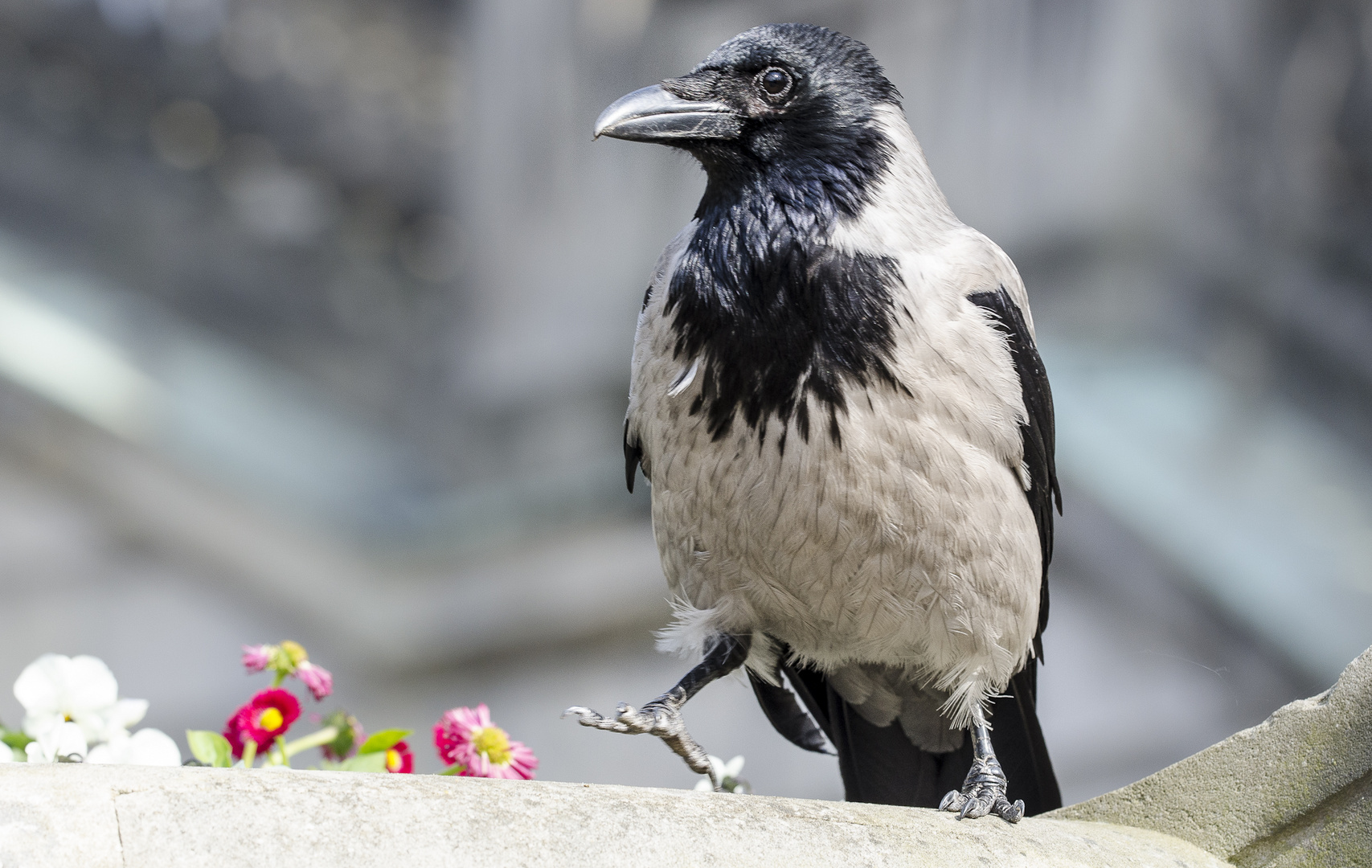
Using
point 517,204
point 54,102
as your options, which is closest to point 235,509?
point 517,204

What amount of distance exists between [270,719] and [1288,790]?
54.8 inches

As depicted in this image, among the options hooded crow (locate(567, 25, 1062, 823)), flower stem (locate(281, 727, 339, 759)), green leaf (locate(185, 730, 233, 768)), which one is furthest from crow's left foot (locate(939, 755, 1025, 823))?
green leaf (locate(185, 730, 233, 768))

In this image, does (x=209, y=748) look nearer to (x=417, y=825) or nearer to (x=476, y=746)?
(x=476, y=746)

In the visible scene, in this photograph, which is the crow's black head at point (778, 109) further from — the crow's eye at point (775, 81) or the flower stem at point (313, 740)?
the flower stem at point (313, 740)

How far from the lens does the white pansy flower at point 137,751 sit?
1.66 m

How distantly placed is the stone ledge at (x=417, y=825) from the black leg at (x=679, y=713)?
0.87 feet

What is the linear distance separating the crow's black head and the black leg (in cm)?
74

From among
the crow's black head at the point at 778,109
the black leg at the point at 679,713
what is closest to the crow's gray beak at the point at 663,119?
the crow's black head at the point at 778,109

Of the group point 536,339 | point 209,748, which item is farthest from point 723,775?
point 536,339

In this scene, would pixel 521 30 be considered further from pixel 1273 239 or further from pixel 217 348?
pixel 1273 239

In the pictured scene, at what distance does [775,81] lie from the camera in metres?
1.87

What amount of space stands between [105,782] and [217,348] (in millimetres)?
4933

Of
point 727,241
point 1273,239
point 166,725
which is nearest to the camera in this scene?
point 727,241

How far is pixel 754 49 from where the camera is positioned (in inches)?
73.7
